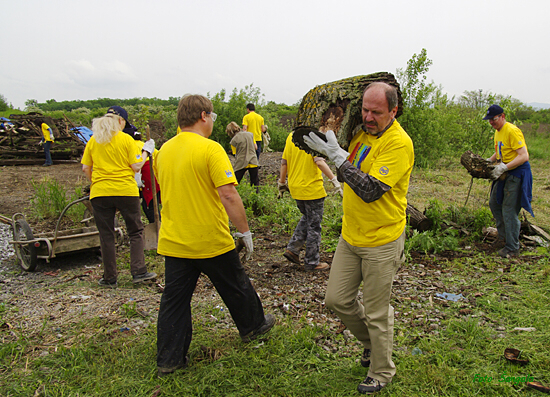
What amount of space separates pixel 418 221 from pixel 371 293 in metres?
3.64

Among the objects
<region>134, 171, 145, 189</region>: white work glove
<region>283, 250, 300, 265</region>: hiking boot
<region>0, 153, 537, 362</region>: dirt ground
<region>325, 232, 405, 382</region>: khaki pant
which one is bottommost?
<region>0, 153, 537, 362</region>: dirt ground

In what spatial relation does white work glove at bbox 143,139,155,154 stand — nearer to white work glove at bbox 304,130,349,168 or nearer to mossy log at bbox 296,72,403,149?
mossy log at bbox 296,72,403,149

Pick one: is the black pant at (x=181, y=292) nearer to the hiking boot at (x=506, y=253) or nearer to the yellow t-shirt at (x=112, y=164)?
the yellow t-shirt at (x=112, y=164)

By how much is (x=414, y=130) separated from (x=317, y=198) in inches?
307

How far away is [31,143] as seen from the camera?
14547 millimetres

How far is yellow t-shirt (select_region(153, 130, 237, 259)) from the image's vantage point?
245 centimetres

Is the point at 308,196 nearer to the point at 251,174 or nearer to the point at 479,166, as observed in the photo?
the point at 479,166

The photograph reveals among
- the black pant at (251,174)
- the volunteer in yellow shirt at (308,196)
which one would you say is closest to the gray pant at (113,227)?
the volunteer in yellow shirt at (308,196)

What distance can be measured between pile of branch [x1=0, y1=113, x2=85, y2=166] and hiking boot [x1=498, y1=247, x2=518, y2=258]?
48.2 ft

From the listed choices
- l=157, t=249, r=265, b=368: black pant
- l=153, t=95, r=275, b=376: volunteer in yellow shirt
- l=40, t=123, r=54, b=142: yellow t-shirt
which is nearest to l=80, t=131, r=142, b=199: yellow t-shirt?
l=153, t=95, r=275, b=376: volunteer in yellow shirt

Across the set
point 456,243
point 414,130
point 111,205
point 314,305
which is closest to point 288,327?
point 314,305

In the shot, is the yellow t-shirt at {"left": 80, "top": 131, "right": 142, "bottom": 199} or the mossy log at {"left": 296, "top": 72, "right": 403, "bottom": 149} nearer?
the mossy log at {"left": 296, "top": 72, "right": 403, "bottom": 149}

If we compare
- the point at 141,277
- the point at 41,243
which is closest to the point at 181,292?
the point at 141,277

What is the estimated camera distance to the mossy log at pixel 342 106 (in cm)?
246
